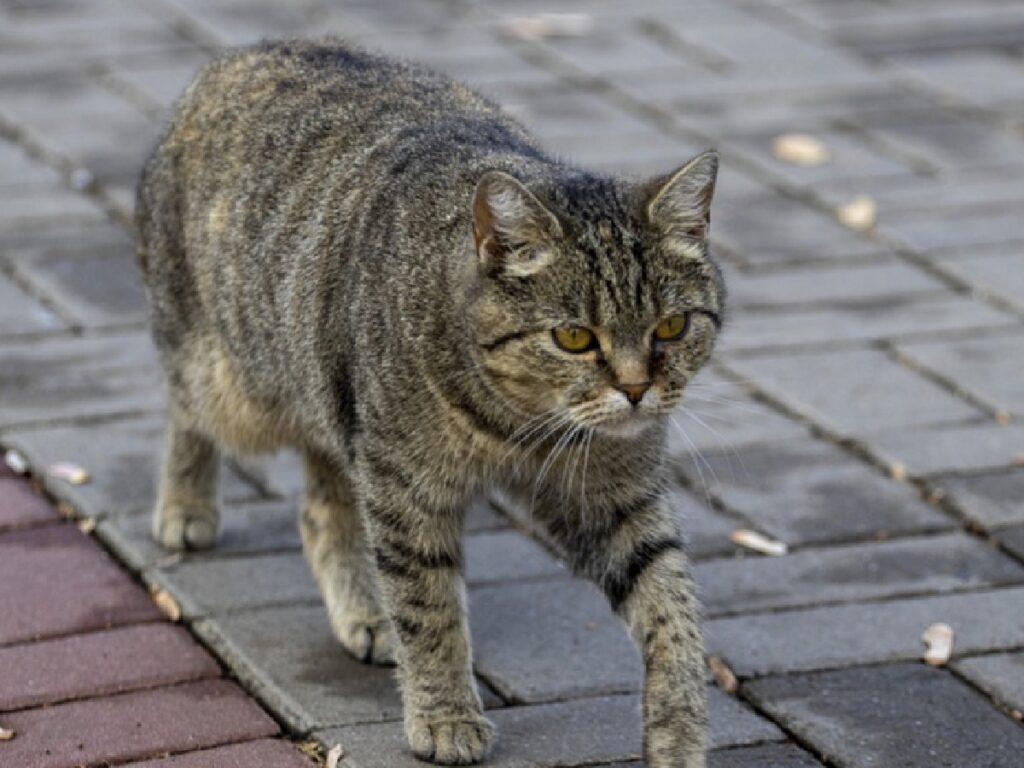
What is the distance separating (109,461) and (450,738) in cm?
173

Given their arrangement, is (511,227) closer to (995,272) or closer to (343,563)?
(343,563)

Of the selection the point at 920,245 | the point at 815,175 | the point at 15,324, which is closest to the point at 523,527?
the point at 15,324

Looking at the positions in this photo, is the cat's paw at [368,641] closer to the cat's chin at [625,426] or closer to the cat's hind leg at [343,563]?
the cat's hind leg at [343,563]

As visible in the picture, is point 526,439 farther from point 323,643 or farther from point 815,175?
point 815,175

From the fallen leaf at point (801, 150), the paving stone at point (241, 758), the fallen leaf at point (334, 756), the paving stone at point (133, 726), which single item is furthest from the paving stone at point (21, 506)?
the fallen leaf at point (801, 150)

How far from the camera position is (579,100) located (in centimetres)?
804

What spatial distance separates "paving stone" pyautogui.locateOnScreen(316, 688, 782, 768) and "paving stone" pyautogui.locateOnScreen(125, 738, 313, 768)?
0.08 meters

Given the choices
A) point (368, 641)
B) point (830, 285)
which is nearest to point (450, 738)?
point (368, 641)

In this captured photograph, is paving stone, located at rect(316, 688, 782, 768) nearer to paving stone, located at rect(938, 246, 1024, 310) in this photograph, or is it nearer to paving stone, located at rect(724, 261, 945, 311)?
paving stone, located at rect(724, 261, 945, 311)

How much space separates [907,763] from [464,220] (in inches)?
54.0

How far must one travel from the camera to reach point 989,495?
5.23 metres

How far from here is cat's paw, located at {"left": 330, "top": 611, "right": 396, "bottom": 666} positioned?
4.39 metres

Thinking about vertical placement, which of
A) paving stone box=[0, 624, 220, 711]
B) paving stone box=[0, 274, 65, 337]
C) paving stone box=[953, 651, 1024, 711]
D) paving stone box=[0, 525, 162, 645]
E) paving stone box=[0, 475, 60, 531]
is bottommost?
paving stone box=[0, 274, 65, 337]

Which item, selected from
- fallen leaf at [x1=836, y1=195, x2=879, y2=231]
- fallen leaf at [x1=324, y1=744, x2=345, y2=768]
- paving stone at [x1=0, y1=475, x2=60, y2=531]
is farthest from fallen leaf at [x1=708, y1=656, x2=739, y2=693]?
fallen leaf at [x1=836, y1=195, x2=879, y2=231]
